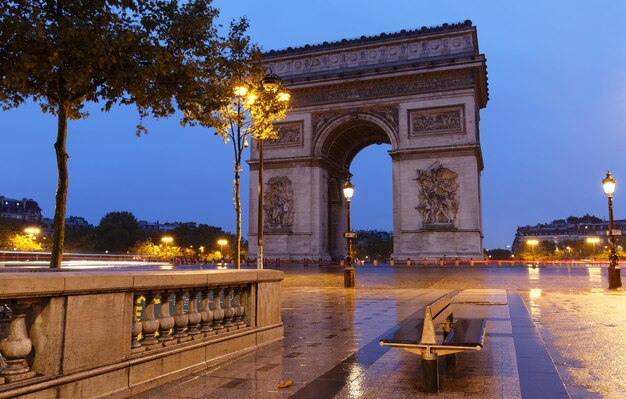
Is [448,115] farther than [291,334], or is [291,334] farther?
[448,115]

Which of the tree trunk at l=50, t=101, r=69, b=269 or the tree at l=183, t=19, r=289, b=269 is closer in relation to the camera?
the tree trunk at l=50, t=101, r=69, b=269

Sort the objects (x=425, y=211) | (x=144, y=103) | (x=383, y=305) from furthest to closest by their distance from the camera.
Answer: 1. (x=425, y=211)
2. (x=383, y=305)
3. (x=144, y=103)

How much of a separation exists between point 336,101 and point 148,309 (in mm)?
39158

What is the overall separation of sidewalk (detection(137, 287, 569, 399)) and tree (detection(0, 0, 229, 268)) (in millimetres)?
4290

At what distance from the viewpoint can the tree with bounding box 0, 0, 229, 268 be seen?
817 cm

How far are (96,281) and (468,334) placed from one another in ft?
11.9

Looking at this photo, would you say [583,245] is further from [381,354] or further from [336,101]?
[381,354]

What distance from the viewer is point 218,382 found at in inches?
211

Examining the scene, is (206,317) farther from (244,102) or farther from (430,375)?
(244,102)

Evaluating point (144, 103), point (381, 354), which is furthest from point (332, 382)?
point (144, 103)

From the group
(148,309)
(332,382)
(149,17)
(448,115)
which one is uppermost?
(448,115)

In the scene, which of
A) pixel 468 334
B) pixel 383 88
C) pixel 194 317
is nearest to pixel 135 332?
pixel 194 317

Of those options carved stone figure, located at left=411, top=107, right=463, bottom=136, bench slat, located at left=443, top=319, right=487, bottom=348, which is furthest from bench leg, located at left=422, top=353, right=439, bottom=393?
carved stone figure, located at left=411, top=107, right=463, bottom=136

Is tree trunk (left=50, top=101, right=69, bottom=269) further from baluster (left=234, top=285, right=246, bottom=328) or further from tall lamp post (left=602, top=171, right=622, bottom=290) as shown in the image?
tall lamp post (left=602, top=171, right=622, bottom=290)
